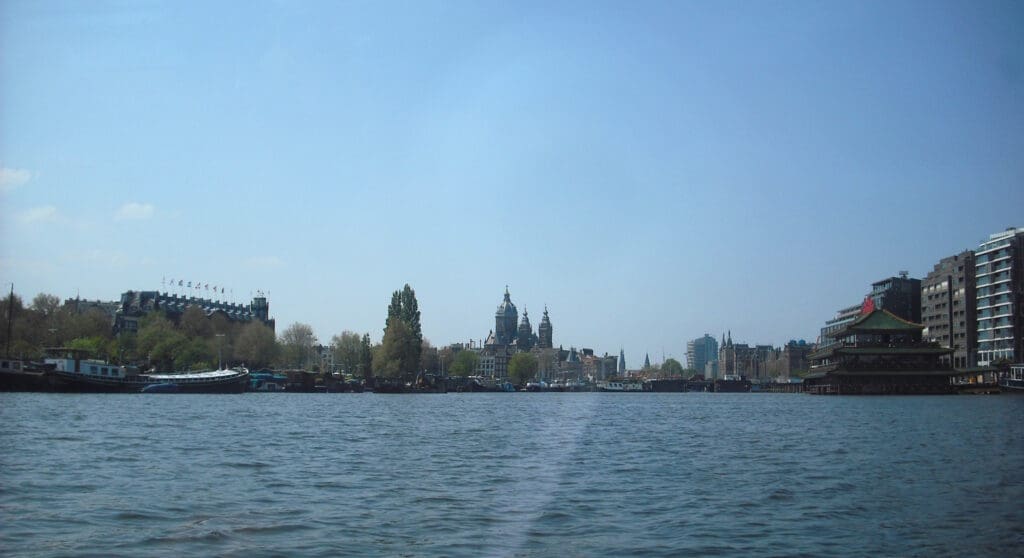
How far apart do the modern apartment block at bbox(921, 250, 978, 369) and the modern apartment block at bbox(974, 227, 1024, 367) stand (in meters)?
3.83

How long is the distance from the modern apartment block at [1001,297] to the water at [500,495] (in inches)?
4573

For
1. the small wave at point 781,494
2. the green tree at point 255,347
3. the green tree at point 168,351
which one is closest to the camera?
the small wave at point 781,494

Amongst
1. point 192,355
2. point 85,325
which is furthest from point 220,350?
point 85,325

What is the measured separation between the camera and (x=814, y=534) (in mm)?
20531

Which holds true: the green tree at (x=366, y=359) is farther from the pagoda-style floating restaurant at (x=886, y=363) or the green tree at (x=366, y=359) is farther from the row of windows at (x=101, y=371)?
the pagoda-style floating restaurant at (x=886, y=363)

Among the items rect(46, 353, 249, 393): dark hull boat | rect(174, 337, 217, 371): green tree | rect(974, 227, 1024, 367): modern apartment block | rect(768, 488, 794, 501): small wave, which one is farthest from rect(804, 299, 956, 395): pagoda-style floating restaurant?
rect(768, 488, 794, 501): small wave

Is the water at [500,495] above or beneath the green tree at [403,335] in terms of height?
beneath

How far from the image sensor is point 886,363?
151 metres

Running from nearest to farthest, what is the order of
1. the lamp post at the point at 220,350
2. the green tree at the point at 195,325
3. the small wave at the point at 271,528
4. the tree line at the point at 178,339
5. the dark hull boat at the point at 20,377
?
the small wave at the point at 271,528 → the dark hull boat at the point at 20,377 → the tree line at the point at 178,339 → the lamp post at the point at 220,350 → the green tree at the point at 195,325

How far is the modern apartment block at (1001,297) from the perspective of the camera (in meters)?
149

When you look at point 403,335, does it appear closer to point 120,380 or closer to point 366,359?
point 366,359

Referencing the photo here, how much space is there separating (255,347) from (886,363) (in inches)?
4578

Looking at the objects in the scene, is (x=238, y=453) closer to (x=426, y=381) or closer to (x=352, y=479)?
(x=352, y=479)

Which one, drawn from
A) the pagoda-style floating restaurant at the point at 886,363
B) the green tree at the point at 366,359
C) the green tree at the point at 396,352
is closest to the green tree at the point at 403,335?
the green tree at the point at 396,352
